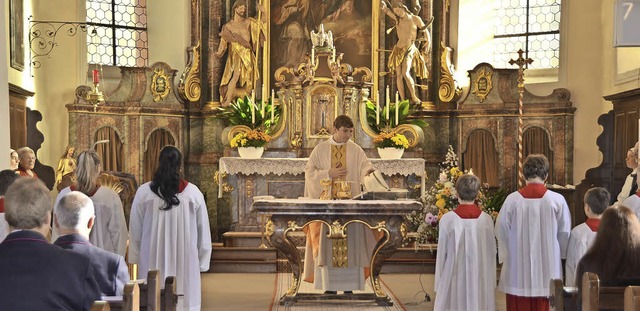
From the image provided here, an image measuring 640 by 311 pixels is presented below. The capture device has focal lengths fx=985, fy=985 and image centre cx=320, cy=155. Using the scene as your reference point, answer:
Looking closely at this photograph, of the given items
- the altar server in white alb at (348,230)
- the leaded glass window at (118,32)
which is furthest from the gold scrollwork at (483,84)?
the altar server in white alb at (348,230)

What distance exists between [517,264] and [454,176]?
→ 3341 millimetres

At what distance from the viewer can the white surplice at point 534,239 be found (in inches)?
323

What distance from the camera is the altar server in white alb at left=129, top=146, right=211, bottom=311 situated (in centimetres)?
775

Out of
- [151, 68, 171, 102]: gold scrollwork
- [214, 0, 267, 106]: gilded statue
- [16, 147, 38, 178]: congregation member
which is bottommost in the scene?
[16, 147, 38, 178]: congregation member

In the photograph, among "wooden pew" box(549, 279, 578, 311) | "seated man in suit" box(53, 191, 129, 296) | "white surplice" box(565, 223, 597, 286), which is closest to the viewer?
"seated man in suit" box(53, 191, 129, 296)

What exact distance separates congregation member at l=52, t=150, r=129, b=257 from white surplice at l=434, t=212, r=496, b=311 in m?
2.58

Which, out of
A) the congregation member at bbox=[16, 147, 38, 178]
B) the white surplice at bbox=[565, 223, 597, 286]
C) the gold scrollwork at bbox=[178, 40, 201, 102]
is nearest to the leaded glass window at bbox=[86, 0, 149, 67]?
the gold scrollwork at bbox=[178, 40, 201, 102]

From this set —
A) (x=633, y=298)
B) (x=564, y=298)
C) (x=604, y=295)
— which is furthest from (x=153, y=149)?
(x=633, y=298)

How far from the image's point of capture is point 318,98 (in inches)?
639

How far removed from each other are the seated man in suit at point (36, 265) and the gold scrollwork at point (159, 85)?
12.8 m

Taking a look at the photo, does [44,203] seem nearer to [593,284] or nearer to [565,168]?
[593,284]

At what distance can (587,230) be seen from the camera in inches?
302

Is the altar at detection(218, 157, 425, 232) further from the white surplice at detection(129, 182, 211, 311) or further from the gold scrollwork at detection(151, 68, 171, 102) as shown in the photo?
the white surplice at detection(129, 182, 211, 311)

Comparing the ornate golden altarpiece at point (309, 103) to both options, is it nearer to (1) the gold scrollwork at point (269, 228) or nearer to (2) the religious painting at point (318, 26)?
(2) the religious painting at point (318, 26)
